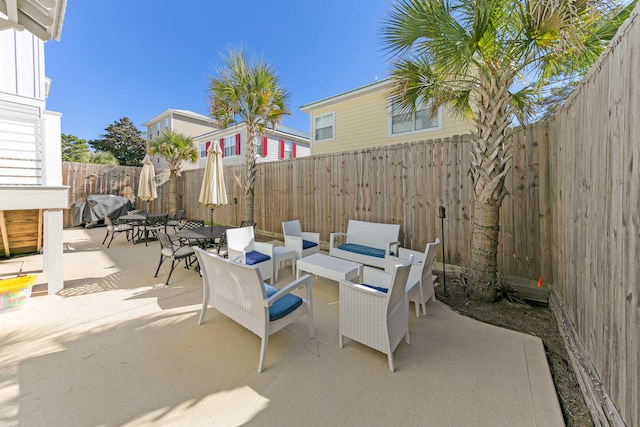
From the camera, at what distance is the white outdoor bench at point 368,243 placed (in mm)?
4652

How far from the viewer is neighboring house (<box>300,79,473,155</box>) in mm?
8227

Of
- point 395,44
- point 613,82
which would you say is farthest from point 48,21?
point 613,82

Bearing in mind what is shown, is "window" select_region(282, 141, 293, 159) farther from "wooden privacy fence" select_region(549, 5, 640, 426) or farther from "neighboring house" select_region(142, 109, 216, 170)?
"wooden privacy fence" select_region(549, 5, 640, 426)

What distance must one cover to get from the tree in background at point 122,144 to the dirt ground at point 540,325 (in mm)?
33976

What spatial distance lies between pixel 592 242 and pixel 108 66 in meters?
20.4

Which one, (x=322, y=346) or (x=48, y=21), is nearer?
(x=322, y=346)

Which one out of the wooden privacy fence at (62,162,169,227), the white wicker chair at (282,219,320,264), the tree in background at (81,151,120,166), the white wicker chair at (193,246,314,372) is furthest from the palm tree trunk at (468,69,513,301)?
the tree in background at (81,151,120,166)

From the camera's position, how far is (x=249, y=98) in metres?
6.79

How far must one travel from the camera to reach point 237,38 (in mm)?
6629

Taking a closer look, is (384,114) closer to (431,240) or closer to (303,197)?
(303,197)

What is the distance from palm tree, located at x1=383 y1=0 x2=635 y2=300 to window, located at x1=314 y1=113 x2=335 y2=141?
697 cm

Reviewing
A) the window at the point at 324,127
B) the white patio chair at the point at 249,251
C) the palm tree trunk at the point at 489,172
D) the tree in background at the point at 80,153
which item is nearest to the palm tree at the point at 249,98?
the white patio chair at the point at 249,251

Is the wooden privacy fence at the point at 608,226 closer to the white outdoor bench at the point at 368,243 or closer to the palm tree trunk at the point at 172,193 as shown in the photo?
the white outdoor bench at the point at 368,243

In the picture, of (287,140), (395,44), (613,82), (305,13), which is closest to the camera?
(613,82)
